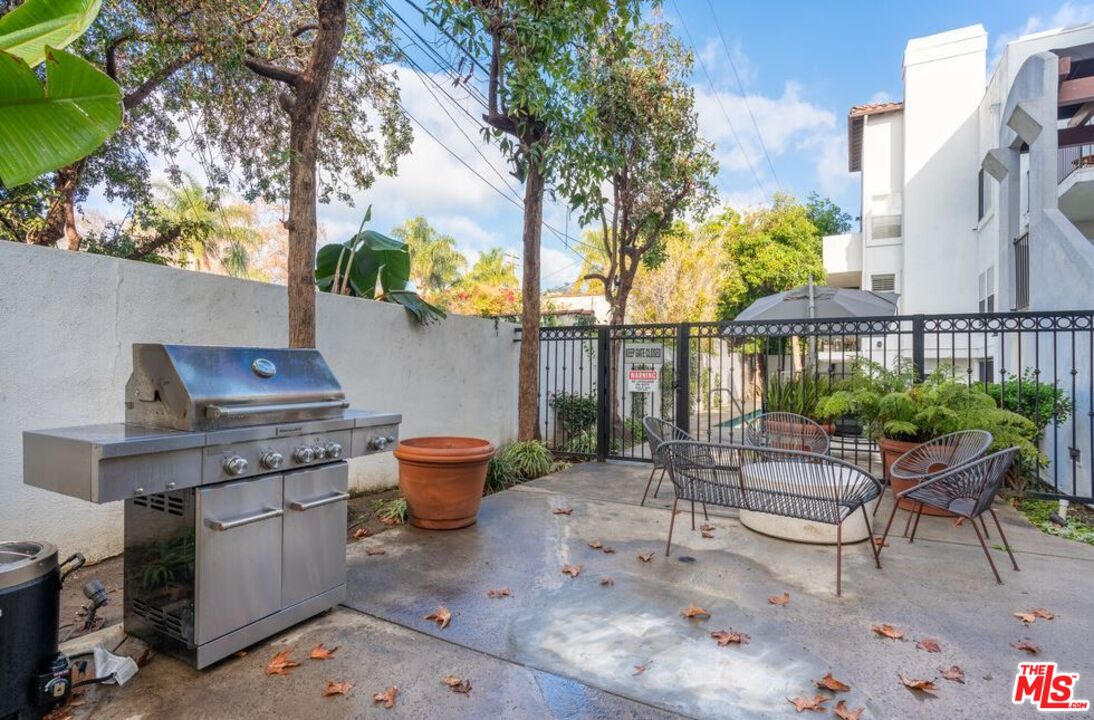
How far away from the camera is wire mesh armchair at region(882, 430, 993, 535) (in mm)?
4051

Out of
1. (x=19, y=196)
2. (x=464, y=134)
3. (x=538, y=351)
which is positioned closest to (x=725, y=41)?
(x=464, y=134)

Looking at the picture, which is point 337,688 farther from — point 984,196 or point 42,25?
point 984,196

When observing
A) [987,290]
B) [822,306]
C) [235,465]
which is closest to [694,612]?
[235,465]

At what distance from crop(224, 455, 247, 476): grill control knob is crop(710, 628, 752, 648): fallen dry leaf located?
2.37 m

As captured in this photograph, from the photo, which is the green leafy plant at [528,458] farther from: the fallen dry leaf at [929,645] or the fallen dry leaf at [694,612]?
the fallen dry leaf at [929,645]

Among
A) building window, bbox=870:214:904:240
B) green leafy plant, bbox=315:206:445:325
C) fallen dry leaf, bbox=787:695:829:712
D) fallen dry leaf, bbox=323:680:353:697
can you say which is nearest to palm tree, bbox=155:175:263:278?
green leafy plant, bbox=315:206:445:325

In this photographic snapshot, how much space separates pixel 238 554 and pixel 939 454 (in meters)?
4.99

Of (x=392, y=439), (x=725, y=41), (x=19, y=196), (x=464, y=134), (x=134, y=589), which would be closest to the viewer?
(x=134, y=589)

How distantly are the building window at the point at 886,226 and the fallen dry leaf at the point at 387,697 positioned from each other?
17.6 metres

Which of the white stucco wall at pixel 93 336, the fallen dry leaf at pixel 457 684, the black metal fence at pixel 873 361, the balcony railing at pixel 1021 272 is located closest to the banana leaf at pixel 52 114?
the white stucco wall at pixel 93 336

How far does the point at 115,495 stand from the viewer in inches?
76.0

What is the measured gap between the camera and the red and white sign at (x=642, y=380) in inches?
260

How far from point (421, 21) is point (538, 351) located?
14.1ft

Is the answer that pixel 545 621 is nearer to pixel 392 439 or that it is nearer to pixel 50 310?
pixel 392 439
